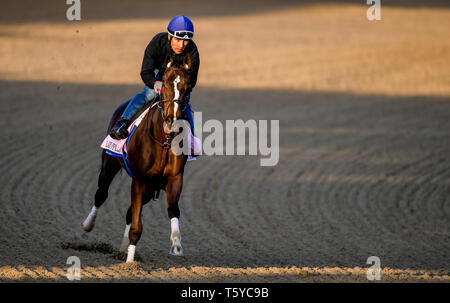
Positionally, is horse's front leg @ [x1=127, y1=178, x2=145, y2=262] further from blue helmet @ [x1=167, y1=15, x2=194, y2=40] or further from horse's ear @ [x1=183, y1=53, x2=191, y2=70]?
blue helmet @ [x1=167, y1=15, x2=194, y2=40]

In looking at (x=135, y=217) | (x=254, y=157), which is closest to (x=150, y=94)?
(x=135, y=217)

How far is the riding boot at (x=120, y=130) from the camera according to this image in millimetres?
8547

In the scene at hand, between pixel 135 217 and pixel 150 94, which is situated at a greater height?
pixel 150 94

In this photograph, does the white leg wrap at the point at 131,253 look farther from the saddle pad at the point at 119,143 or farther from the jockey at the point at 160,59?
the jockey at the point at 160,59

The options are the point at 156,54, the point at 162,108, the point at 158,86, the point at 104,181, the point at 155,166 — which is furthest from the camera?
the point at 104,181

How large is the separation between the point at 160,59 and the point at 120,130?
40.3 inches

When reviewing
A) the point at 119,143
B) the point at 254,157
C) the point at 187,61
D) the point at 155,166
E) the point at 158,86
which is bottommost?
the point at 155,166

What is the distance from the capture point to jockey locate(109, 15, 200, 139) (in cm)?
802

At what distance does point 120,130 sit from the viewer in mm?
8539

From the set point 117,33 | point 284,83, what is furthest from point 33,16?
point 284,83

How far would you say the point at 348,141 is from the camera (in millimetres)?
16000

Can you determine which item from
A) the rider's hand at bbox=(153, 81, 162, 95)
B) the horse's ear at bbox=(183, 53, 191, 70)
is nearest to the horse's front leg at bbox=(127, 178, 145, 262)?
the rider's hand at bbox=(153, 81, 162, 95)

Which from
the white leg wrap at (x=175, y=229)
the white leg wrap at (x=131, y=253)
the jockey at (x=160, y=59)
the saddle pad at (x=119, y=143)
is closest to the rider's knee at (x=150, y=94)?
the jockey at (x=160, y=59)

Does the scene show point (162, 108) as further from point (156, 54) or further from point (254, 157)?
point (254, 157)
